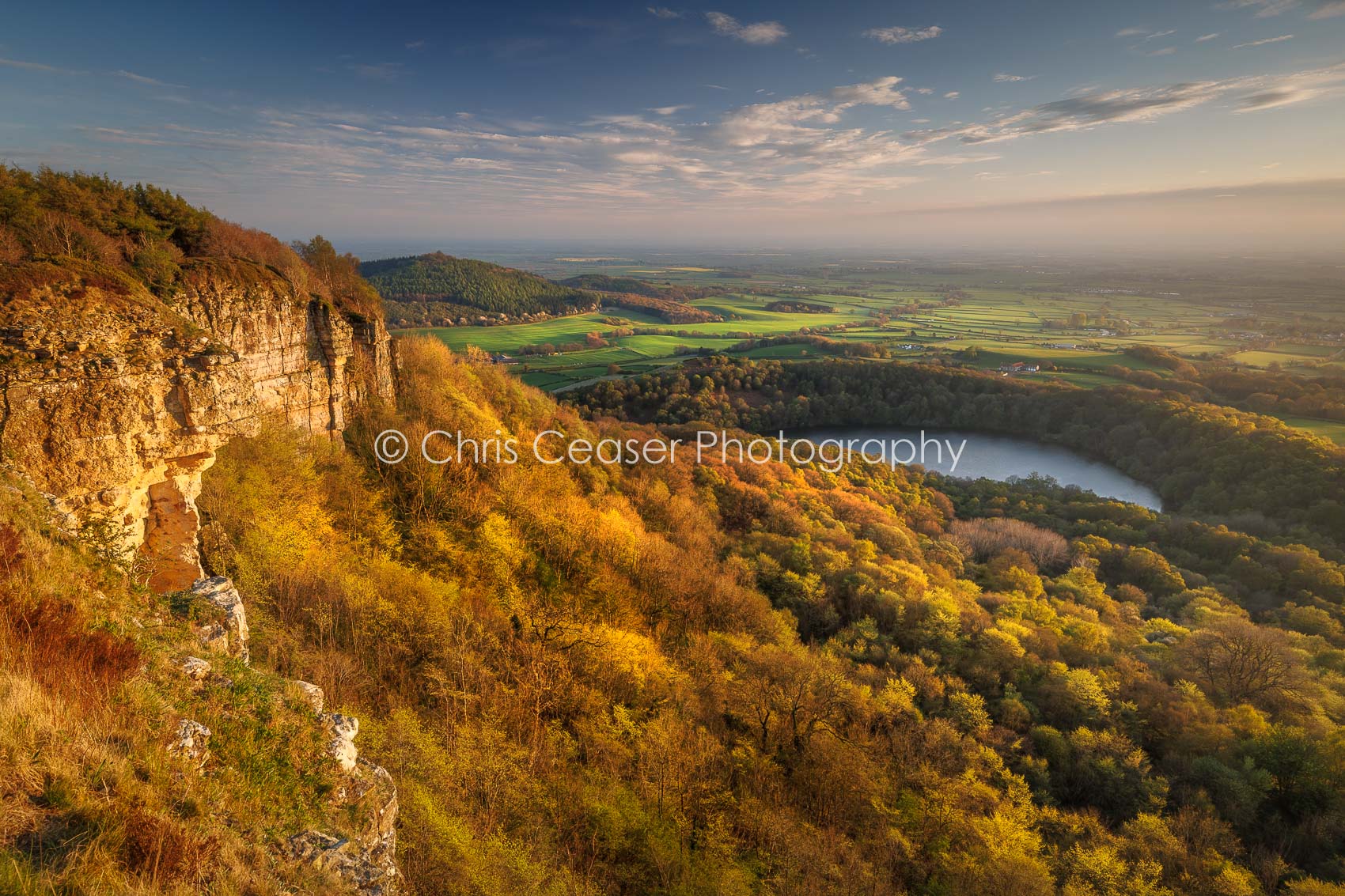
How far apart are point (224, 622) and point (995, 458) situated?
4327 inches

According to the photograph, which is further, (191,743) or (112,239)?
(112,239)

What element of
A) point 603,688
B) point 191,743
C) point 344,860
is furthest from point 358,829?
point 603,688

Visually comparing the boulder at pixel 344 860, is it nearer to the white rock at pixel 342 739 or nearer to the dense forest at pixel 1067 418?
the white rock at pixel 342 739

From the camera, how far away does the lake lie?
86062mm

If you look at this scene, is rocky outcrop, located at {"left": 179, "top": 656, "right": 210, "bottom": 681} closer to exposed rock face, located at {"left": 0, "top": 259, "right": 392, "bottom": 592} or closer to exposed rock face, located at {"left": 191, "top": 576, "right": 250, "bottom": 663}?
exposed rock face, located at {"left": 191, "top": 576, "right": 250, "bottom": 663}

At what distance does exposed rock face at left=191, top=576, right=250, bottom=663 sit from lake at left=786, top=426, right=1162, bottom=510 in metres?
90.1

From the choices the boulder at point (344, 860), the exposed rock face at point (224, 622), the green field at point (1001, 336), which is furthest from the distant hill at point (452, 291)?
the boulder at point (344, 860)

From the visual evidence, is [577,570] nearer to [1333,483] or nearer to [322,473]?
[322,473]

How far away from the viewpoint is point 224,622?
10617 mm

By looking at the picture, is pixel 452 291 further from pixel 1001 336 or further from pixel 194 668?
pixel 1001 336

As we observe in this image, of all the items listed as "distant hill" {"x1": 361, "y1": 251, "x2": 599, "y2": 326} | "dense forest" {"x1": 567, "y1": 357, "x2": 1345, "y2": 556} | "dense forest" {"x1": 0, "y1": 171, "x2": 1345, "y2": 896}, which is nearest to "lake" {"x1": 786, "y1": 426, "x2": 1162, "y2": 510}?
"dense forest" {"x1": 567, "y1": 357, "x2": 1345, "y2": 556}

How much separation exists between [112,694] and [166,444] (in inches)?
314

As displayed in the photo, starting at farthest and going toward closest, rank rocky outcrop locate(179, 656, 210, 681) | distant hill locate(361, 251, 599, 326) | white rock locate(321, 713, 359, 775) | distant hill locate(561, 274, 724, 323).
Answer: distant hill locate(561, 274, 724, 323) < distant hill locate(361, 251, 599, 326) < white rock locate(321, 713, 359, 775) < rocky outcrop locate(179, 656, 210, 681)

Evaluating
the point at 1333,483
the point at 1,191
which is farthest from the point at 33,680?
the point at 1333,483
